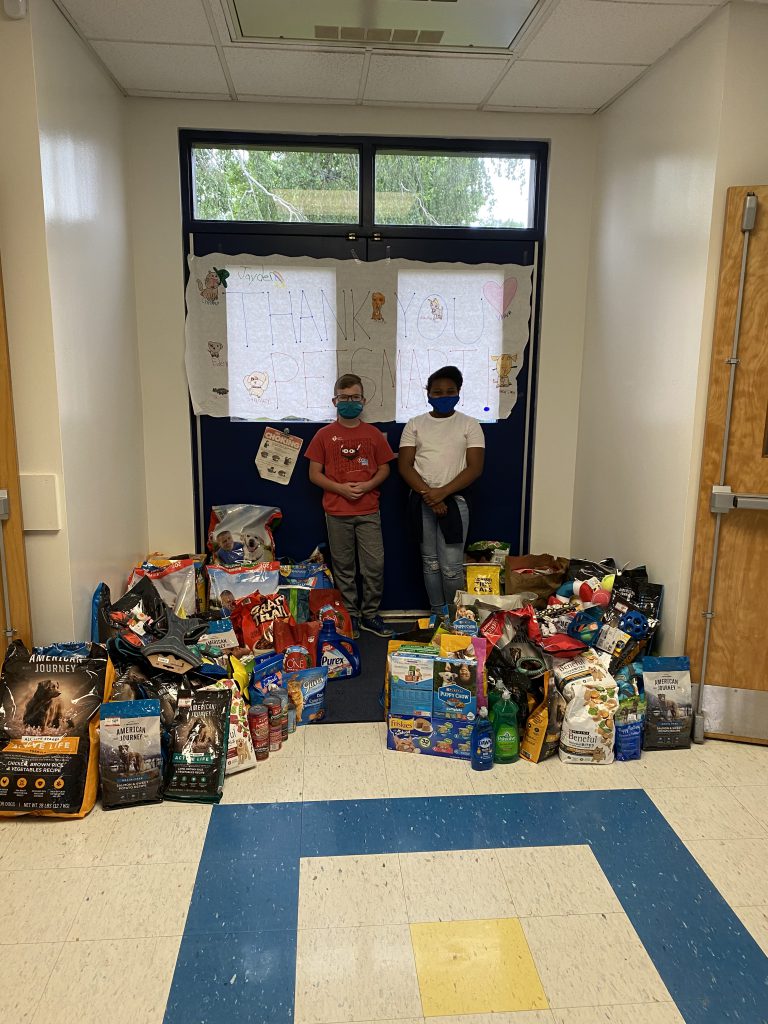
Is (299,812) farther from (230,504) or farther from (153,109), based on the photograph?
(153,109)

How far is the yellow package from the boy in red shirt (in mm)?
612

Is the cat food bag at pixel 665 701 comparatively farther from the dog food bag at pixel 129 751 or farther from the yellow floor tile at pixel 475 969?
the dog food bag at pixel 129 751

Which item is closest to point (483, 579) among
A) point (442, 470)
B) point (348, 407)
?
point (442, 470)

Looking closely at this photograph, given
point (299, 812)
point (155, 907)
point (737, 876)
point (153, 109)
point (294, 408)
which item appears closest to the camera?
point (155, 907)

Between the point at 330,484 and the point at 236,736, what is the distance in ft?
5.44

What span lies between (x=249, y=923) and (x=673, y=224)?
10.1ft

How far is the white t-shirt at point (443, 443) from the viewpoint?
3.92 meters

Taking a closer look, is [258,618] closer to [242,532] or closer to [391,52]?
[242,532]

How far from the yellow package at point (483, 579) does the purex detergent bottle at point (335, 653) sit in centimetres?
69

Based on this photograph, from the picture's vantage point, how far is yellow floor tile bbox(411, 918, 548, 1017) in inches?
67.0

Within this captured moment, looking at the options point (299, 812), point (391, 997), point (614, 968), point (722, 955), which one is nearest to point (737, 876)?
point (722, 955)

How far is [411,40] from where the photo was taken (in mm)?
3018

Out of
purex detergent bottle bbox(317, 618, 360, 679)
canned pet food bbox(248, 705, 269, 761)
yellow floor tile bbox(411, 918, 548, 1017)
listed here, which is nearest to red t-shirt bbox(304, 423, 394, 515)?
purex detergent bottle bbox(317, 618, 360, 679)

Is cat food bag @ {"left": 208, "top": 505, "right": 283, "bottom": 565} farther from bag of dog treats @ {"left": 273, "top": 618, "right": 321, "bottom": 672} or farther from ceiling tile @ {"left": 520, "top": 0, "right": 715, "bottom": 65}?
ceiling tile @ {"left": 520, "top": 0, "right": 715, "bottom": 65}
